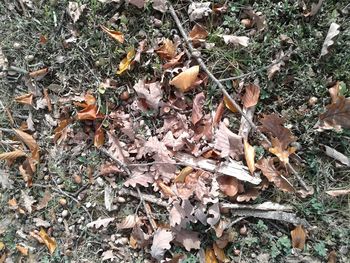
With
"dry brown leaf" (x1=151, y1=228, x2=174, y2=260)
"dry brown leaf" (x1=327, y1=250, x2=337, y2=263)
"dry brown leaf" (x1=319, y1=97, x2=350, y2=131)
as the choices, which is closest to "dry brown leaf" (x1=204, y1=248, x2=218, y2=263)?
"dry brown leaf" (x1=151, y1=228, x2=174, y2=260)

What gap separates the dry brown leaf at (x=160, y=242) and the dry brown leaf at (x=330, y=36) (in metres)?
1.67

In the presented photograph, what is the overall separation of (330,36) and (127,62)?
143cm

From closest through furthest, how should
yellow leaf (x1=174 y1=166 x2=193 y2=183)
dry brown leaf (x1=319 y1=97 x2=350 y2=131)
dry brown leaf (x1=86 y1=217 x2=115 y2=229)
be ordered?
1. dry brown leaf (x1=319 y1=97 x2=350 y2=131)
2. yellow leaf (x1=174 y1=166 x2=193 y2=183)
3. dry brown leaf (x1=86 y1=217 x2=115 y2=229)

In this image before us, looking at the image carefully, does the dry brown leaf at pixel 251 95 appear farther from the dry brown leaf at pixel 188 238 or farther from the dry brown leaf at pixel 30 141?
the dry brown leaf at pixel 30 141

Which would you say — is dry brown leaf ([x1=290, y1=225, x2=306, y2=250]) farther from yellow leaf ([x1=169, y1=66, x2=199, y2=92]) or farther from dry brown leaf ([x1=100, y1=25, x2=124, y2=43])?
dry brown leaf ([x1=100, y1=25, x2=124, y2=43])

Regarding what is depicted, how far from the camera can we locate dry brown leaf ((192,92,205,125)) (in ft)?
9.78

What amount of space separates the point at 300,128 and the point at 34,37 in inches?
85.2

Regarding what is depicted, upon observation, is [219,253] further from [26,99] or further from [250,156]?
[26,99]

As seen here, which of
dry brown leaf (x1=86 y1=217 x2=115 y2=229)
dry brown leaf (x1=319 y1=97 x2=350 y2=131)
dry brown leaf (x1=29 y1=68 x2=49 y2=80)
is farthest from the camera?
dry brown leaf (x1=29 y1=68 x2=49 y2=80)

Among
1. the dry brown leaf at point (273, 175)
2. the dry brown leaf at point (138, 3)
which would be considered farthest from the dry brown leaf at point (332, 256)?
the dry brown leaf at point (138, 3)

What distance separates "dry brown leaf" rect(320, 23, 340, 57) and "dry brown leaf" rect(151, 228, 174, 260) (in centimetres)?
167

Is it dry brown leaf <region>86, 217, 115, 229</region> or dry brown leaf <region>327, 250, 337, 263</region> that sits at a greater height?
dry brown leaf <region>327, 250, 337, 263</region>

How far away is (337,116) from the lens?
2791mm

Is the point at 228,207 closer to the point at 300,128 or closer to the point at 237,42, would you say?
the point at 300,128
